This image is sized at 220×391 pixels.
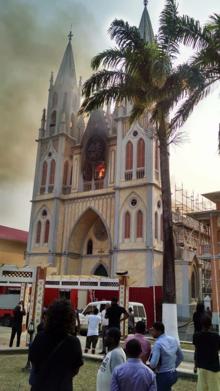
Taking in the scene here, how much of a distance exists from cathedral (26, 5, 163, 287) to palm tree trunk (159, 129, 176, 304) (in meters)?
15.2

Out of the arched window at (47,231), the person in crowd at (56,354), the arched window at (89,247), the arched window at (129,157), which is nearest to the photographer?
the person in crowd at (56,354)

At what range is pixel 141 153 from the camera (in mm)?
30406

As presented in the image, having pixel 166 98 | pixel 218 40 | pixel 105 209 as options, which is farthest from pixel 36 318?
pixel 105 209

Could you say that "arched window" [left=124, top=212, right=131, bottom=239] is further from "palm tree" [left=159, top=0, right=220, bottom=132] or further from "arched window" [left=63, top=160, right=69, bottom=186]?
"palm tree" [left=159, top=0, right=220, bottom=132]

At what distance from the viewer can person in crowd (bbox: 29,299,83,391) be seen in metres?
2.85

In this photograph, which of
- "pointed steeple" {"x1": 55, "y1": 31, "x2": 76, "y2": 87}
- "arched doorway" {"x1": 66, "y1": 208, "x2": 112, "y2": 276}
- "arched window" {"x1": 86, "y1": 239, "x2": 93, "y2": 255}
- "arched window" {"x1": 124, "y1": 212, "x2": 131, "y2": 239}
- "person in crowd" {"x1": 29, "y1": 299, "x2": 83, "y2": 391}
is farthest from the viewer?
"pointed steeple" {"x1": 55, "y1": 31, "x2": 76, "y2": 87}

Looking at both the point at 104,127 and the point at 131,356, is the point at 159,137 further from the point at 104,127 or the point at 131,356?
the point at 104,127

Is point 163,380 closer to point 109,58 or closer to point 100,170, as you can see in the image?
point 109,58

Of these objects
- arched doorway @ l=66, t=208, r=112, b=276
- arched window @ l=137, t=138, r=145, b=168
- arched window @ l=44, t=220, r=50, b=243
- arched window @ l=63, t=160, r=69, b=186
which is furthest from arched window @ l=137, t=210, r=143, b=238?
arched window @ l=63, t=160, r=69, b=186

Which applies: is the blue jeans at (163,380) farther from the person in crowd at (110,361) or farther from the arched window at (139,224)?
the arched window at (139,224)

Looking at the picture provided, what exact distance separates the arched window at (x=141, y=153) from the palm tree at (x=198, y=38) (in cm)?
1810

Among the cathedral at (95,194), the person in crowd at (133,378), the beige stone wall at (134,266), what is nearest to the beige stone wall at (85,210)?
the cathedral at (95,194)

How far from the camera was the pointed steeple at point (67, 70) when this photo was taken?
39250 millimetres

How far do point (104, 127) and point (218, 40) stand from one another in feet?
85.0
